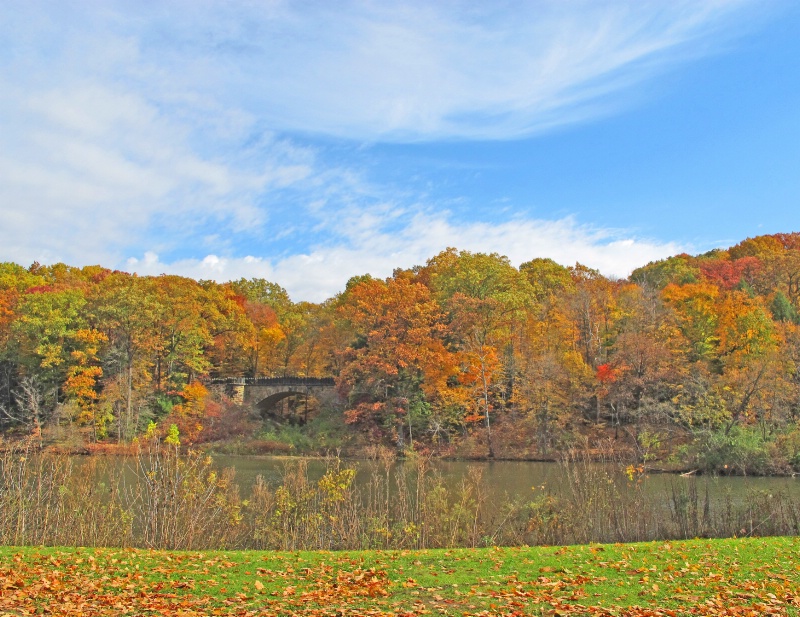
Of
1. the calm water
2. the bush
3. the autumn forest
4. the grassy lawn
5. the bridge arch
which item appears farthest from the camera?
the bridge arch

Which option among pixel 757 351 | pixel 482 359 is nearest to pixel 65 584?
pixel 482 359

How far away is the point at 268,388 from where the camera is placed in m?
48.2

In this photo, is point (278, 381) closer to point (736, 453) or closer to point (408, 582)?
point (736, 453)

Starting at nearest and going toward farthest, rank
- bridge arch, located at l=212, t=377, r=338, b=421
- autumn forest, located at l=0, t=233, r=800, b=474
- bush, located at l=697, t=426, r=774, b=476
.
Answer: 1. bush, located at l=697, t=426, r=774, b=476
2. autumn forest, located at l=0, t=233, r=800, b=474
3. bridge arch, located at l=212, t=377, r=338, b=421

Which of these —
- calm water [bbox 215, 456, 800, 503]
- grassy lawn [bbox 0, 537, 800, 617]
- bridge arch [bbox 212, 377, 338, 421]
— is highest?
bridge arch [bbox 212, 377, 338, 421]

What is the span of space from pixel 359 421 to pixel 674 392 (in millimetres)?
18332

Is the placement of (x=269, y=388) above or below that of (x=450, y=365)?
below

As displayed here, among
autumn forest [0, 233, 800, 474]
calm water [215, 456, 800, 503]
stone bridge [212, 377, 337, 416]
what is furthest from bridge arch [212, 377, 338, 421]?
calm water [215, 456, 800, 503]

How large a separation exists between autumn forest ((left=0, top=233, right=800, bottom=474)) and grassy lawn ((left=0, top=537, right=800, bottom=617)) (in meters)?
22.1

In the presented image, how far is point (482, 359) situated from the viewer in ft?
126

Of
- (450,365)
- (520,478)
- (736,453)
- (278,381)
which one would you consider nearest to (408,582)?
(520,478)

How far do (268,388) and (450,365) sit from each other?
15.6 metres

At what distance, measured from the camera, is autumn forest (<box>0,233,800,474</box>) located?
34.8 meters

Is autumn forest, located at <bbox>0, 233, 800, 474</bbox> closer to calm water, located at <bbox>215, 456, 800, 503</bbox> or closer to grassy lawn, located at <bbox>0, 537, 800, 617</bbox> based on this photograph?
calm water, located at <bbox>215, 456, 800, 503</bbox>
